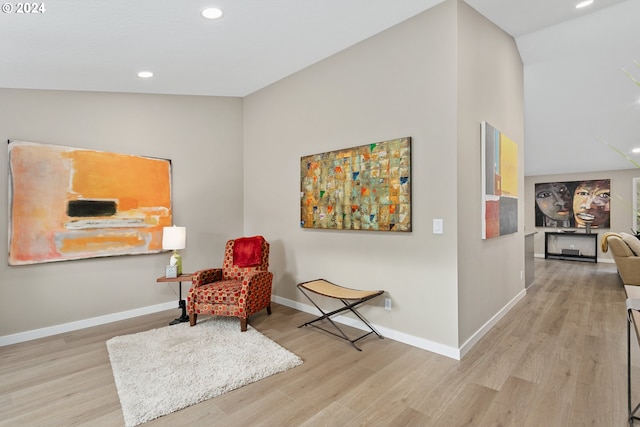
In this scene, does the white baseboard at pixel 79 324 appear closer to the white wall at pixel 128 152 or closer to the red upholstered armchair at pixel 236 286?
the white wall at pixel 128 152

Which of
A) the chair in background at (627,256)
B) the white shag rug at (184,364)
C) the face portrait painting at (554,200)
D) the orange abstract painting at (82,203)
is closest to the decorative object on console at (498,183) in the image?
the chair in background at (627,256)

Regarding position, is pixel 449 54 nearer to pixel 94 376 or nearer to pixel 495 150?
pixel 495 150

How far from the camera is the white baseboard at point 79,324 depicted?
326 centimetres

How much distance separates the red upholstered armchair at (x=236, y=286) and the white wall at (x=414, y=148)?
1.79 ft

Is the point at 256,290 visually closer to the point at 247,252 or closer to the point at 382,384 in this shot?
the point at 247,252

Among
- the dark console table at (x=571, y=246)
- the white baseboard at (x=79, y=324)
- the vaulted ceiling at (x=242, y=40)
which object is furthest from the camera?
the dark console table at (x=571, y=246)

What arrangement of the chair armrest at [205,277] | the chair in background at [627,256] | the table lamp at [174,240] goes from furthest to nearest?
the chair in background at [627,256] → the table lamp at [174,240] → the chair armrest at [205,277]

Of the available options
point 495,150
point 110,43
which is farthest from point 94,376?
point 495,150

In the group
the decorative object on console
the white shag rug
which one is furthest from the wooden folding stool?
the decorative object on console

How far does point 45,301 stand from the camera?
3426 mm

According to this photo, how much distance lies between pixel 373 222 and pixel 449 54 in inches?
65.1

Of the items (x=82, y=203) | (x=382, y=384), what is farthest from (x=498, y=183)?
(x=82, y=203)

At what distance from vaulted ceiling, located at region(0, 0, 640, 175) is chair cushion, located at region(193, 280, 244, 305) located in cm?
231

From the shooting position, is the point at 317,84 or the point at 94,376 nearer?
the point at 94,376
